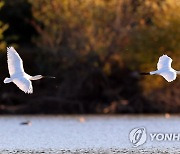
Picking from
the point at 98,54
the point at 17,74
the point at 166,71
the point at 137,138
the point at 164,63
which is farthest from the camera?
the point at 98,54

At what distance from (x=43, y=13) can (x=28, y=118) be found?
4.81 metres

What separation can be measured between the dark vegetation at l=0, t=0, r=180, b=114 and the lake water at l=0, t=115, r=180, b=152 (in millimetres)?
1607

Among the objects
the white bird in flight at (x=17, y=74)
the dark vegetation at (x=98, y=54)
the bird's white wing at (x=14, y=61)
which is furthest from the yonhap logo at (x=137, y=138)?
the dark vegetation at (x=98, y=54)

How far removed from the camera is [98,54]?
3803 cm

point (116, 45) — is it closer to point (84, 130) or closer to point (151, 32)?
point (151, 32)

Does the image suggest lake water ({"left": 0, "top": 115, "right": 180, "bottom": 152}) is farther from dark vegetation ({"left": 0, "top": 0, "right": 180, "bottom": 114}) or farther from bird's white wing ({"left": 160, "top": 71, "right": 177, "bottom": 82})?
bird's white wing ({"left": 160, "top": 71, "right": 177, "bottom": 82})

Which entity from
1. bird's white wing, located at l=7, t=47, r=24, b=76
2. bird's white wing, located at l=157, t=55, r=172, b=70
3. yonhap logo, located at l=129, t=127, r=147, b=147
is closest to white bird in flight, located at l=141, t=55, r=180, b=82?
bird's white wing, located at l=157, t=55, r=172, b=70

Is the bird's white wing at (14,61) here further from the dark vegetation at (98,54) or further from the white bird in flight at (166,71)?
the dark vegetation at (98,54)

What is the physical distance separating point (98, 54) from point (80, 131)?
869 centimetres

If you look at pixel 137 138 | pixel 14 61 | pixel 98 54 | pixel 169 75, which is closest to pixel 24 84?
pixel 14 61

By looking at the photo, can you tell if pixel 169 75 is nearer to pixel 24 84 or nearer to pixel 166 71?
pixel 166 71

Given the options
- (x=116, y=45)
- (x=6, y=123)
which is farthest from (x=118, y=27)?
(x=6, y=123)

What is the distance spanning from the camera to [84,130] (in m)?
30.1

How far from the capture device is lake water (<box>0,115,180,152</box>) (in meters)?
24.9
